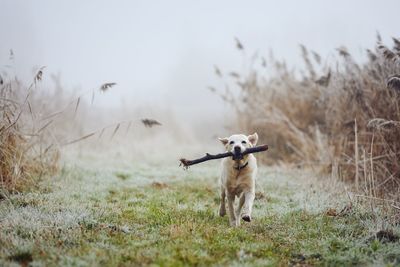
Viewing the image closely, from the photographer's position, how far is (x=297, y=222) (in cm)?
595

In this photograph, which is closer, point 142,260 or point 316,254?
point 142,260

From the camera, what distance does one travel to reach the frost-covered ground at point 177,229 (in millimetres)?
4305

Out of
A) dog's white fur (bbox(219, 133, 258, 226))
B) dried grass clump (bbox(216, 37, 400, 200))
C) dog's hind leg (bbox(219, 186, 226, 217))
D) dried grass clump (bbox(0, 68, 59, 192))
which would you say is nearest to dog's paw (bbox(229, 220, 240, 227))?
dog's white fur (bbox(219, 133, 258, 226))

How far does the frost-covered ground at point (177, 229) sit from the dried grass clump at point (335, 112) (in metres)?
0.94

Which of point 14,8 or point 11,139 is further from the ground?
point 14,8

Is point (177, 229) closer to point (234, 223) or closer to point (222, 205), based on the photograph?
point (234, 223)

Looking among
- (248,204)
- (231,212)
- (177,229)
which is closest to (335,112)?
(231,212)

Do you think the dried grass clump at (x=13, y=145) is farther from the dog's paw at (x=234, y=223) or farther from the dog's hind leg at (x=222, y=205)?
the dog's paw at (x=234, y=223)

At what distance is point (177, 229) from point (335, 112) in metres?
6.71

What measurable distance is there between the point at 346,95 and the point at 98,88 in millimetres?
5464

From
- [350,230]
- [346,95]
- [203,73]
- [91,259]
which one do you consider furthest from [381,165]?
[203,73]

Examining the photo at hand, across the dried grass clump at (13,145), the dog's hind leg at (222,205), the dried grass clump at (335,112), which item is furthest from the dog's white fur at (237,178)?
the dried grass clump at (13,145)

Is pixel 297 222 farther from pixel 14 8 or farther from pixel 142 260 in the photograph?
pixel 14 8

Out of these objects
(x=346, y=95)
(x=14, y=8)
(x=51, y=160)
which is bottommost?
(x=51, y=160)
